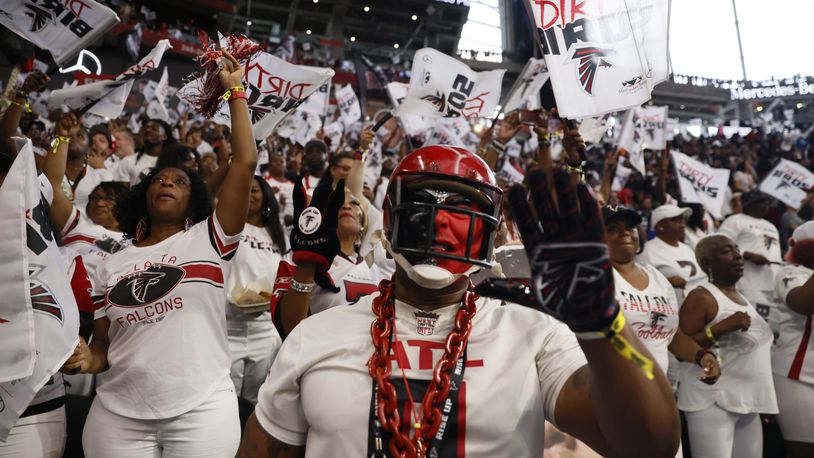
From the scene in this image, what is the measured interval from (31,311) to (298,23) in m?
39.0

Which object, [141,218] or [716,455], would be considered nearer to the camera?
[141,218]

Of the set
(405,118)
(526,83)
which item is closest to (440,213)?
(526,83)

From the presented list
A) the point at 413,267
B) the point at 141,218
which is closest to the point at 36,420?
the point at 141,218

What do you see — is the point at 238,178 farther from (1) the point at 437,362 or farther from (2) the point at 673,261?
(2) the point at 673,261

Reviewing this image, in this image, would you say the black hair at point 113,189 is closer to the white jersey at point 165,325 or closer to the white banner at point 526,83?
the white jersey at point 165,325

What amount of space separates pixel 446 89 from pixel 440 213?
513cm

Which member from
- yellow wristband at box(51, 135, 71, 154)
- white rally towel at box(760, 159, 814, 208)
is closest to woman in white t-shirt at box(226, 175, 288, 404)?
yellow wristband at box(51, 135, 71, 154)

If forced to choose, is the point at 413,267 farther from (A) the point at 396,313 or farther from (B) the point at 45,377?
(B) the point at 45,377

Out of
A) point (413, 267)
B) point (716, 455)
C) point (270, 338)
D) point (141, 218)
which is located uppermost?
point (413, 267)

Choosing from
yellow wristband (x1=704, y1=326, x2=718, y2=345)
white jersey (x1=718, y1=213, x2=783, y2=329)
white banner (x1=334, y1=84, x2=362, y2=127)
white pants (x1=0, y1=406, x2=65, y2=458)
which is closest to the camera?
white pants (x1=0, y1=406, x2=65, y2=458)

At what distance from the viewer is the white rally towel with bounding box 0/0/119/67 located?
14.3 feet

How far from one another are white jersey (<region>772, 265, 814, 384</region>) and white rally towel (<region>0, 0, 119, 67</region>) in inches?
226

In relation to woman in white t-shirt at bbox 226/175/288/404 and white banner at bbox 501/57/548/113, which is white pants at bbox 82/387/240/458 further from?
white banner at bbox 501/57/548/113

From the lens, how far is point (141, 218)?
10.8 feet
